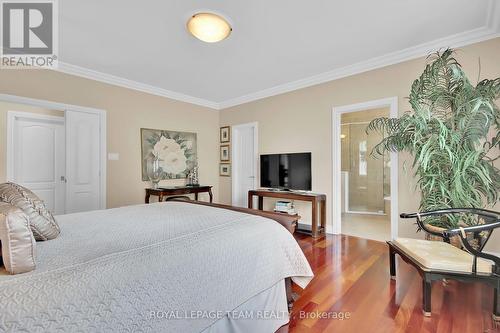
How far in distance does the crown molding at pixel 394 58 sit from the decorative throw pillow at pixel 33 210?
373 cm

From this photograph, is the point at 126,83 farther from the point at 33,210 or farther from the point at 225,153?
the point at 33,210

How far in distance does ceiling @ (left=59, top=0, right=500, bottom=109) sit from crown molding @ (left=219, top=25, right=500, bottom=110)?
11mm

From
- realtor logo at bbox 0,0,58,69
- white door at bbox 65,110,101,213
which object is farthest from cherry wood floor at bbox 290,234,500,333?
realtor logo at bbox 0,0,58,69

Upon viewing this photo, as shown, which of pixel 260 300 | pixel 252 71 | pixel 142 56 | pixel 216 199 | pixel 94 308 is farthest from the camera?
pixel 216 199

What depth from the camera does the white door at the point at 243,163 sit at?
4941mm

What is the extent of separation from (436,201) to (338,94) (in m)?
2.00

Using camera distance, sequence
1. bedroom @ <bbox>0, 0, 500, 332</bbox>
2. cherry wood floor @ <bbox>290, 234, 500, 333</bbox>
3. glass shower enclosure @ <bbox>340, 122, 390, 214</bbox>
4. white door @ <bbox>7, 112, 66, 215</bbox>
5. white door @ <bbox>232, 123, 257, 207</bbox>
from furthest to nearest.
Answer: glass shower enclosure @ <bbox>340, 122, 390, 214</bbox>, white door @ <bbox>232, 123, 257, 207</bbox>, white door @ <bbox>7, 112, 66, 215</bbox>, cherry wood floor @ <bbox>290, 234, 500, 333</bbox>, bedroom @ <bbox>0, 0, 500, 332</bbox>

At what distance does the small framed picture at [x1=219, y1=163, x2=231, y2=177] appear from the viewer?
5.24 m

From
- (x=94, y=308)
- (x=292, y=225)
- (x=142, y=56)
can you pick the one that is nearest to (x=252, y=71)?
(x=142, y=56)

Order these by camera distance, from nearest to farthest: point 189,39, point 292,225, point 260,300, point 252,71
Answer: point 260,300
point 292,225
point 189,39
point 252,71

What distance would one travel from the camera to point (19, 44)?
282 centimetres

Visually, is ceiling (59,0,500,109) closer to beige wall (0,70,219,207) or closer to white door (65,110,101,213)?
beige wall (0,70,219,207)

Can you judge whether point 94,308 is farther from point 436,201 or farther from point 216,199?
point 216,199

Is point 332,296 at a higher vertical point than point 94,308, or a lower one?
lower
